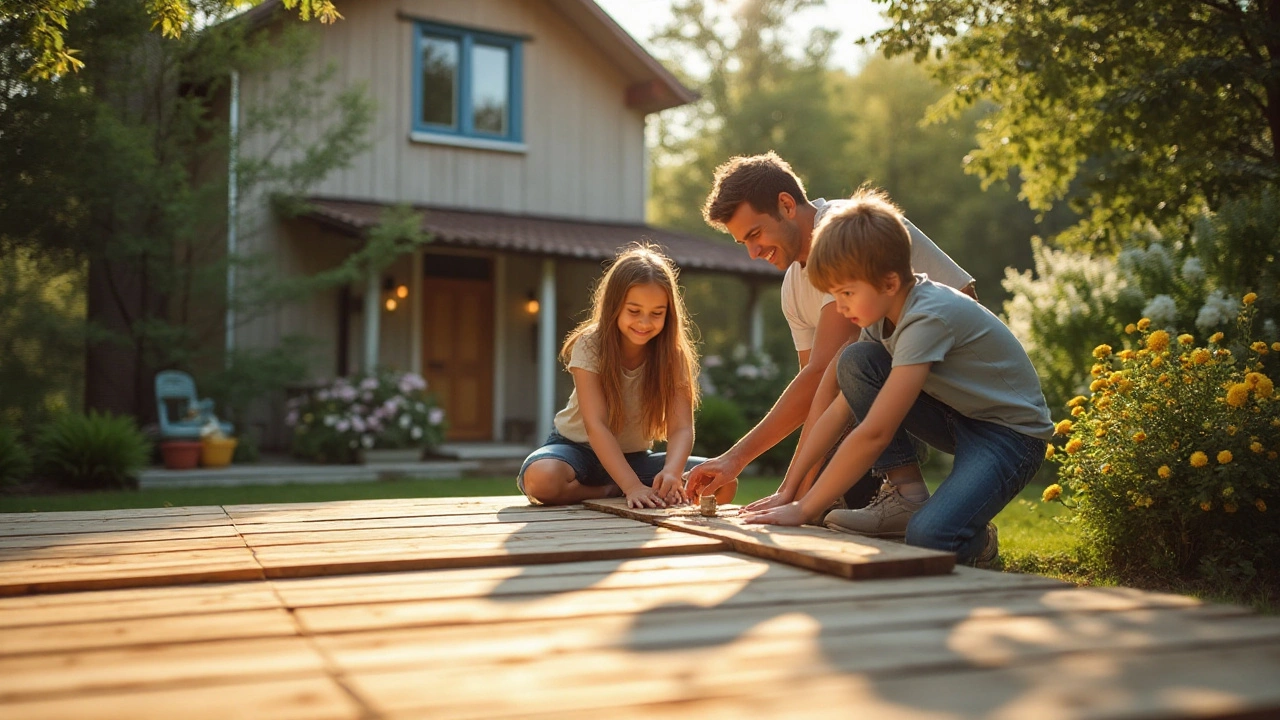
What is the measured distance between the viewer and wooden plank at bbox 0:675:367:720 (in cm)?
145

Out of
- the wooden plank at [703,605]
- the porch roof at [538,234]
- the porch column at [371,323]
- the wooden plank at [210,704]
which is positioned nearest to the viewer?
the wooden plank at [210,704]

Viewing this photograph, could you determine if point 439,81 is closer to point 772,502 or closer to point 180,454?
point 180,454

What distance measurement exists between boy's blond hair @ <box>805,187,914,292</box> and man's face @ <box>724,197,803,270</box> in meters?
0.94

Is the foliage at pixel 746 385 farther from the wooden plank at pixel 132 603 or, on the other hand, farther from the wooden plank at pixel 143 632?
the wooden plank at pixel 143 632

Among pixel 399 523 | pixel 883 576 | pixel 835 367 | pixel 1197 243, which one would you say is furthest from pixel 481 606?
pixel 1197 243

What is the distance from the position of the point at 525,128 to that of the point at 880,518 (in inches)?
422

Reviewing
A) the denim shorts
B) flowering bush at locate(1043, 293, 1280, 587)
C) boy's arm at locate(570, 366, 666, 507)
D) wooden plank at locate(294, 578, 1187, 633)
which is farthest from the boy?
the denim shorts

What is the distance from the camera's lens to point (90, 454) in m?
9.02

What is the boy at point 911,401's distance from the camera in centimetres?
300

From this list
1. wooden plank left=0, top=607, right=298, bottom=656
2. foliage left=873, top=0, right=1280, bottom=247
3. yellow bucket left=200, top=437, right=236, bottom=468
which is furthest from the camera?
yellow bucket left=200, top=437, right=236, bottom=468

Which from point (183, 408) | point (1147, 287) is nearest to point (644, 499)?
point (1147, 287)

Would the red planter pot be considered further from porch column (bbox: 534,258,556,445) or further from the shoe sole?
the shoe sole

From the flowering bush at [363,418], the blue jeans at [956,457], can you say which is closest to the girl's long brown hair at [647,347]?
the blue jeans at [956,457]

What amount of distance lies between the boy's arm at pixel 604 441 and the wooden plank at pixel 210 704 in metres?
2.31
